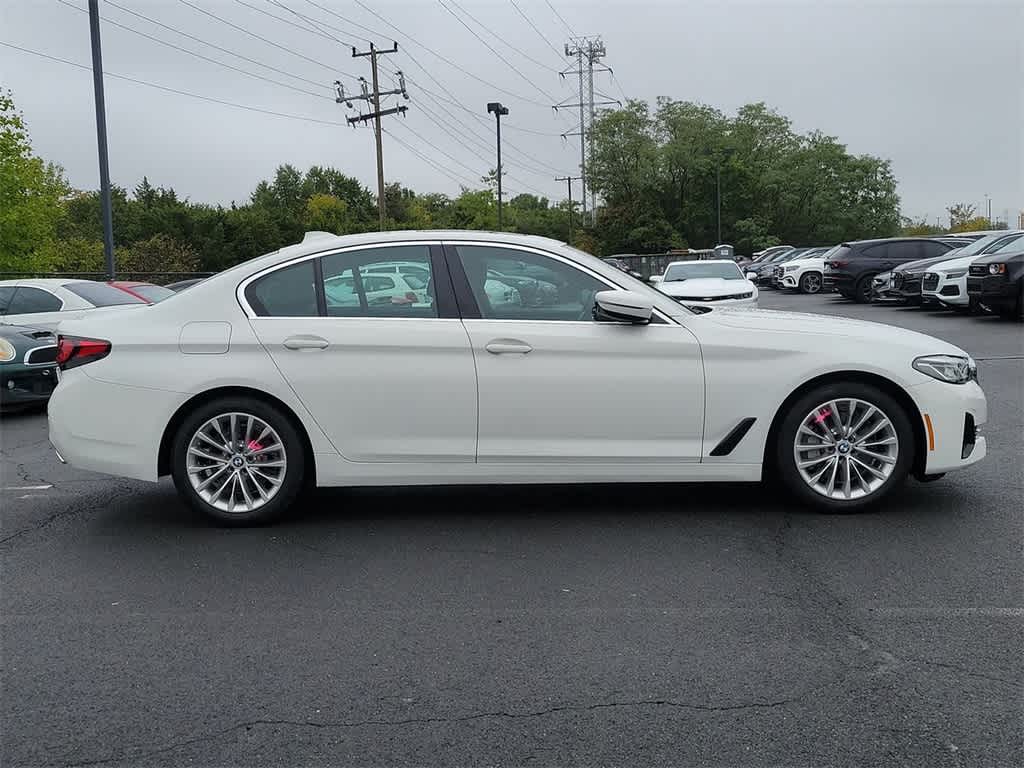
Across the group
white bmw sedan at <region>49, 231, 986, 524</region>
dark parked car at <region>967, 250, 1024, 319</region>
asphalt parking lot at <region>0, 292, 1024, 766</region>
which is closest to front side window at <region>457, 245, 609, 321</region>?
white bmw sedan at <region>49, 231, 986, 524</region>

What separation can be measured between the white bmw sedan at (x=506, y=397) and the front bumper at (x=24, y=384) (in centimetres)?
564

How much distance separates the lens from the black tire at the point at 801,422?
5.58 metres

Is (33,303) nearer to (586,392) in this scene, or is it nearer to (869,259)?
(586,392)

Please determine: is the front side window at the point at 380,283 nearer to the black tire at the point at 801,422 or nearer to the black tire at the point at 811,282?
the black tire at the point at 801,422

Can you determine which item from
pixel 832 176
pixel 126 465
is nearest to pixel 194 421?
pixel 126 465

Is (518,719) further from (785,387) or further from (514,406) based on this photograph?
(785,387)

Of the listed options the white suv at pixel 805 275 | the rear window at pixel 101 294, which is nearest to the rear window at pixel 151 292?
the rear window at pixel 101 294

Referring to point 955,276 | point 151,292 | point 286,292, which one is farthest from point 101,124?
point 286,292

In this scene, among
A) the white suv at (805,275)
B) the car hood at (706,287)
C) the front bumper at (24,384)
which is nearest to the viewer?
the front bumper at (24,384)

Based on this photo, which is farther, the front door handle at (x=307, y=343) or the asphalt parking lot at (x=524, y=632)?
the front door handle at (x=307, y=343)

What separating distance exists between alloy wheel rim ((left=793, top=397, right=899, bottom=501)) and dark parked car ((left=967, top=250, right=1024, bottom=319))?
47.2ft

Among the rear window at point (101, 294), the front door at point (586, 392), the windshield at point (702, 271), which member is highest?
the windshield at point (702, 271)

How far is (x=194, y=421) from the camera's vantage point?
5629 millimetres

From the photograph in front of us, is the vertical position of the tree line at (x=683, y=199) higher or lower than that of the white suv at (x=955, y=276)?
higher
